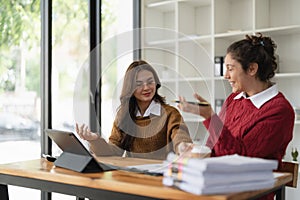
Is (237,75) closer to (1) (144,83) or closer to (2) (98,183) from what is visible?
(1) (144,83)

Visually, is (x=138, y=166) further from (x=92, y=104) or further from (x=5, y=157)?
(x=5, y=157)

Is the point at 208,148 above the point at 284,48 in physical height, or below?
below

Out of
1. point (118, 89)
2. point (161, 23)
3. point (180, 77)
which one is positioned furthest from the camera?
point (161, 23)

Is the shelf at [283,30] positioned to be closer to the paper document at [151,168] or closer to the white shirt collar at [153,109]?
the white shirt collar at [153,109]

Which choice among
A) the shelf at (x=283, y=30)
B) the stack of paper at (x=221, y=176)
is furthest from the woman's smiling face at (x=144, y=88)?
the shelf at (x=283, y=30)

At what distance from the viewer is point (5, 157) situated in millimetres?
2836

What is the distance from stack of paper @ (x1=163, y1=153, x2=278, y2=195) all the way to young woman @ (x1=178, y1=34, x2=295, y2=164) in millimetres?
433

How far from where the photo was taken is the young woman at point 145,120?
6.41 feet

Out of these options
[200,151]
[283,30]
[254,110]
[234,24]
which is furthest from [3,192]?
[234,24]

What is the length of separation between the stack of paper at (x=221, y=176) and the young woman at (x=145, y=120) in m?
0.52

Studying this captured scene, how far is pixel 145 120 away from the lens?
2002 mm

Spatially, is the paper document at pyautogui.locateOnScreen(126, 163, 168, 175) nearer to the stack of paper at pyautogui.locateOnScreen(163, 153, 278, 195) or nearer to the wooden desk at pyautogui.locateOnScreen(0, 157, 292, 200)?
the wooden desk at pyautogui.locateOnScreen(0, 157, 292, 200)

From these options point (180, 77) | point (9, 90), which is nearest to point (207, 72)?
point (180, 77)

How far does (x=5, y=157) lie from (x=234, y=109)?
1440 mm
